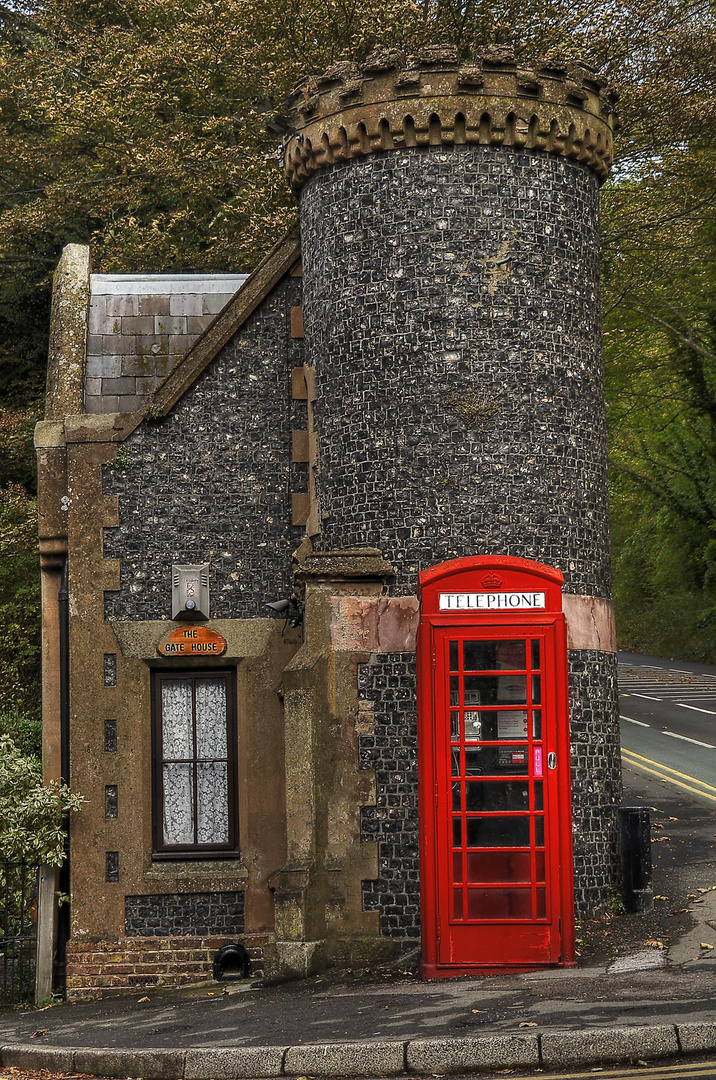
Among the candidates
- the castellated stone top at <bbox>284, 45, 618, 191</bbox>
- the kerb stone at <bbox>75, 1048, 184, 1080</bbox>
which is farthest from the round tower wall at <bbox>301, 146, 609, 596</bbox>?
the kerb stone at <bbox>75, 1048, 184, 1080</bbox>

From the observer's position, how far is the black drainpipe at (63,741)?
13.1 meters

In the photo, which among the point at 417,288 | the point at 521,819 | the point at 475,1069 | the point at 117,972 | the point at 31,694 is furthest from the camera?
the point at 31,694

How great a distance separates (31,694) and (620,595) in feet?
117

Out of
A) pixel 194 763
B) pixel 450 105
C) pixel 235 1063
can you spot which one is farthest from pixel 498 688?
pixel 450 105

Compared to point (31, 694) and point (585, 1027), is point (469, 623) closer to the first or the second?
point (585, 1027)

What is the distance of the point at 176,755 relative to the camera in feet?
43.5

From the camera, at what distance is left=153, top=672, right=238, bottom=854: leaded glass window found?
43.2 feet

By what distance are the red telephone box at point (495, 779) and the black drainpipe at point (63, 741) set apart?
4.16m

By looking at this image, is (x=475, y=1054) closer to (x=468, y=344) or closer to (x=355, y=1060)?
(x=355, y=1060)

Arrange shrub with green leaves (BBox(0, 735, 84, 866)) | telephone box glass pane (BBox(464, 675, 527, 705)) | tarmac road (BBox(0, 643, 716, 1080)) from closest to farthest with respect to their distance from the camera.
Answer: tarmac road (BBox(0, 643, 716, 1080)) < telephone box glass pane (BBox(464, 675, 527, 705)) < shrub with green leaves (BBox(0, 735, 84, 866))

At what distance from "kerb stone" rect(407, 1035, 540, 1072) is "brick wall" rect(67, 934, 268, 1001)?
4692 mm

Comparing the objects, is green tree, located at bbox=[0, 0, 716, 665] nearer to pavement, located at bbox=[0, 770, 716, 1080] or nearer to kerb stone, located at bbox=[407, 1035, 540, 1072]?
pavement, located at bbox=[0, 770, 716, 1080]

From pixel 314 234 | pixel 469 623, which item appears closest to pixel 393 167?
pixel 314 234

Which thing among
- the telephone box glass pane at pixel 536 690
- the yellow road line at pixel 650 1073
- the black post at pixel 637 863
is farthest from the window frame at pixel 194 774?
the yellow road line at pixel 650 1073
